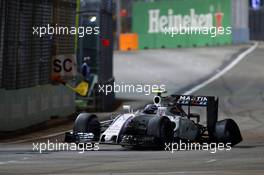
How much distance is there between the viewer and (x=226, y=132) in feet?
61.7

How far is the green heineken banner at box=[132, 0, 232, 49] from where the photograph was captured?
5688cm

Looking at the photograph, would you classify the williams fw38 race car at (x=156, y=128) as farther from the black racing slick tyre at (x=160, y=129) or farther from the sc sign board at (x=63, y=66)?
the sc sign board at (x=63, y=66)

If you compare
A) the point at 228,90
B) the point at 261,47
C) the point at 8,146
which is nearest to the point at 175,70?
the point at 228,90

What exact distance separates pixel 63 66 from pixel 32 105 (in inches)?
78.4

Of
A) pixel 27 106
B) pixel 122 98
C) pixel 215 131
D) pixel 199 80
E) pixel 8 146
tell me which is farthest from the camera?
pixel 199 80

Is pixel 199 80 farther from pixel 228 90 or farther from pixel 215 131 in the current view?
pixel 215 131

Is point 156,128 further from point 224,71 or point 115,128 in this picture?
point 224,71

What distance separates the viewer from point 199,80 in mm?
40750

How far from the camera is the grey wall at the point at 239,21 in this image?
2385 inches

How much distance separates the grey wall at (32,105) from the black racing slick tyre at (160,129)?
6998 millimetres

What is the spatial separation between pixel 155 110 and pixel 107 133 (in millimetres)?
1533
